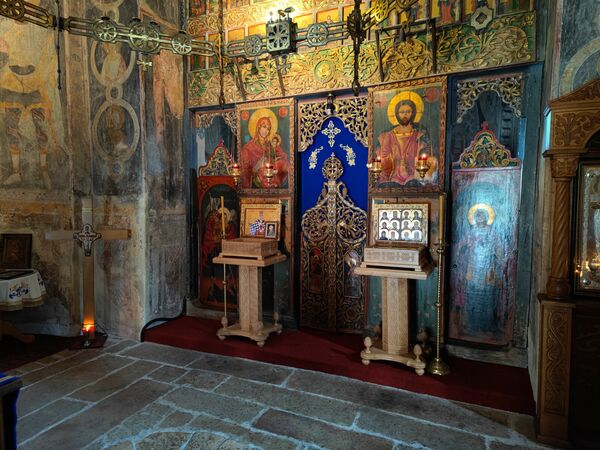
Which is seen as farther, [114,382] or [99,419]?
[114,382]

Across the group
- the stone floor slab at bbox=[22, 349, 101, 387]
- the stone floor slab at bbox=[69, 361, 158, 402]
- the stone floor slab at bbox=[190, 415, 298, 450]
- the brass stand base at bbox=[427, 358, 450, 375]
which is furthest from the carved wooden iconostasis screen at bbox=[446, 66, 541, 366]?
the stone floor slab at bbox=[22, 349, 101, 387]

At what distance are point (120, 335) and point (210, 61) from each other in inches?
159

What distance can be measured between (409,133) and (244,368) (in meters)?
3.27

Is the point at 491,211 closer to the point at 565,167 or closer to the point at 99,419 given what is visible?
the point at 565,167

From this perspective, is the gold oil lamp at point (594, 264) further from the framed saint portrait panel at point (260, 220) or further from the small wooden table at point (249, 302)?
the framed saint portrait panel at point (260, 220)

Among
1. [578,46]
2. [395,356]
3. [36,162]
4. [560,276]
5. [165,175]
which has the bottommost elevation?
[395,356]

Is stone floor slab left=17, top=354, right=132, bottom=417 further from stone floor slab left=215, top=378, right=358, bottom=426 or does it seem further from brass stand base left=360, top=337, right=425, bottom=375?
brass stand base left=360, top=337, right=425, bottom=375

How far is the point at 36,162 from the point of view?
496 cm

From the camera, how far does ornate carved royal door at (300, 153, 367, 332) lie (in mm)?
4777

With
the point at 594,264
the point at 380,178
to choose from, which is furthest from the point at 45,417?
the point at 594,264

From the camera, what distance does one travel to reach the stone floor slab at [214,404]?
3.24m

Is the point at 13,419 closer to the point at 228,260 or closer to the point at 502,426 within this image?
the point at 228,260

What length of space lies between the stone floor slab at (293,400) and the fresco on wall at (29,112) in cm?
369

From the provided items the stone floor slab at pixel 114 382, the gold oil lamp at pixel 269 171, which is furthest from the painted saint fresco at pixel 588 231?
the stone floor slab at pixel 114 382
